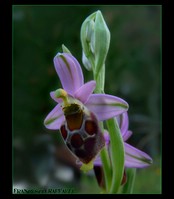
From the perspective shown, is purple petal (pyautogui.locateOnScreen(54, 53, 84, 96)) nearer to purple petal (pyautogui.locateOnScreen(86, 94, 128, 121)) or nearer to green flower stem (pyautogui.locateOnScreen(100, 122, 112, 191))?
purple petal (pyautogui.locateOnScreen(86, 94, 128, 121))

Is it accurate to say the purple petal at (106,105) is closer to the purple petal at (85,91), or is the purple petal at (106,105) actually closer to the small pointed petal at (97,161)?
the purple petal at (85,91)

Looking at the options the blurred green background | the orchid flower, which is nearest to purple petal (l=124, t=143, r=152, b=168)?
the orchid flower

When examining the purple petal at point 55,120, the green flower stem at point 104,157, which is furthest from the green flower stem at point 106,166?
the purple petal at point 55,120

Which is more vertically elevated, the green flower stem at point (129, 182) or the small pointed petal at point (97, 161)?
the small pointed petal at point (97, 161)

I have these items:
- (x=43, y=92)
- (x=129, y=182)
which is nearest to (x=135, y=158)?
(x=129, y=182)

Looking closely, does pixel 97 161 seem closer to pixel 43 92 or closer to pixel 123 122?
pixel 123 122
